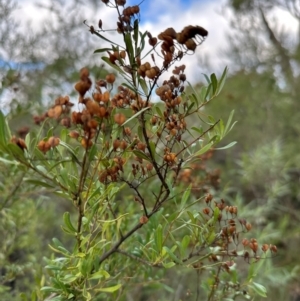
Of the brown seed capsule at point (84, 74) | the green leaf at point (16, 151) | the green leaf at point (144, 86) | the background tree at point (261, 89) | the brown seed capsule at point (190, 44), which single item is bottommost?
the green leaf at point (16, 151)

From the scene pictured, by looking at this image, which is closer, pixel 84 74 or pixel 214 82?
pixel 84 74

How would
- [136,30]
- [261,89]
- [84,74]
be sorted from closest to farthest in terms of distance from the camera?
1. [84,74]
2. [136,30]
3. [261,89]

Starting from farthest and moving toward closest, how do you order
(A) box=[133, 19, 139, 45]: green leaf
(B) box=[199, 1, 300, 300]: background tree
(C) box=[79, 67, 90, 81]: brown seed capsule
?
(B) box=[199, 1, 300, 300]: background tree → (A) box=[133, 19, 139, 45]: green leaf → (C) box=[79, 67, 90, 81]: brown seed capsule

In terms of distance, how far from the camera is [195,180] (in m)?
1.27

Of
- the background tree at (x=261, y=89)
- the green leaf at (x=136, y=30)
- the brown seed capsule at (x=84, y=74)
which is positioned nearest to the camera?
the brown seed capsule at (x=84, y=74)

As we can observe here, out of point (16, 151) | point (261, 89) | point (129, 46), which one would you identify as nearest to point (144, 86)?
point (129, 46)

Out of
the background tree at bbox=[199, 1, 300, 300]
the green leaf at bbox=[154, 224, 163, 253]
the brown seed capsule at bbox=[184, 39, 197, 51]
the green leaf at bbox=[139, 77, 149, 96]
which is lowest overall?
the green leaf at bbox=[154, 224, 163, 253]

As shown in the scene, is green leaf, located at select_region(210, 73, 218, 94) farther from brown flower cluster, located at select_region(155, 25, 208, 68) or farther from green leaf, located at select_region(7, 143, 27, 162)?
green leaf, located at select_region(7, 143, 27, 162)

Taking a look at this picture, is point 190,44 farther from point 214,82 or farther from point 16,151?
point 16,151

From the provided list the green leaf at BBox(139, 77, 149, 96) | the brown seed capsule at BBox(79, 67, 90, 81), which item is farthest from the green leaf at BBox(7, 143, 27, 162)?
the green leaf at BBox(139, 77, 149, 96)

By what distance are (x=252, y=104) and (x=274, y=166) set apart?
312 cm

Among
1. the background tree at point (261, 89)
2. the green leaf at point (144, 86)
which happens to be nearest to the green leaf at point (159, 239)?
the green leaf at point (144, 86)

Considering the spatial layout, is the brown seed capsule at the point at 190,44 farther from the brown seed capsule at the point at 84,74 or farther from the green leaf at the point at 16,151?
the green leaf at the point at 16,151

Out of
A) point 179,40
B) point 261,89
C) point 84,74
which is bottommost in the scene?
point 84,74
